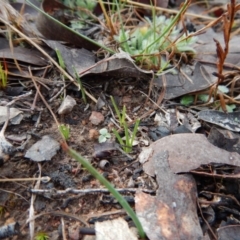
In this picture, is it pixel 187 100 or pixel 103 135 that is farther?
pixel 187 100

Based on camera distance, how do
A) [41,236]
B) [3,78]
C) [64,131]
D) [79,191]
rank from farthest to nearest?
[3,78], [64,131], [79,191], [41,236]

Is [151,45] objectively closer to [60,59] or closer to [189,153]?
[60,59]

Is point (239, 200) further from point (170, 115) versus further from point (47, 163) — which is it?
point (47, 163)

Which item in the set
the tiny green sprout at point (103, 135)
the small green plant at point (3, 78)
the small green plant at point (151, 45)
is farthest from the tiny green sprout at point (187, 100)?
the small green plant at point (3, 78)

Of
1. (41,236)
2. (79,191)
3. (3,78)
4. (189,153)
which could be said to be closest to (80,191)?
(79,191)

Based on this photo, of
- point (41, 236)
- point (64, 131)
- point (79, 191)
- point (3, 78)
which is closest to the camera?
point (41, 236)

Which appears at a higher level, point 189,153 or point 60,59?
point 60,59

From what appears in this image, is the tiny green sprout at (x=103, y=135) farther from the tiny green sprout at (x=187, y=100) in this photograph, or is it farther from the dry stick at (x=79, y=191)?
the tiny green sprout at (x=187, y=100)

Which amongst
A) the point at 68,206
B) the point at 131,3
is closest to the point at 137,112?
the point at 68,206
